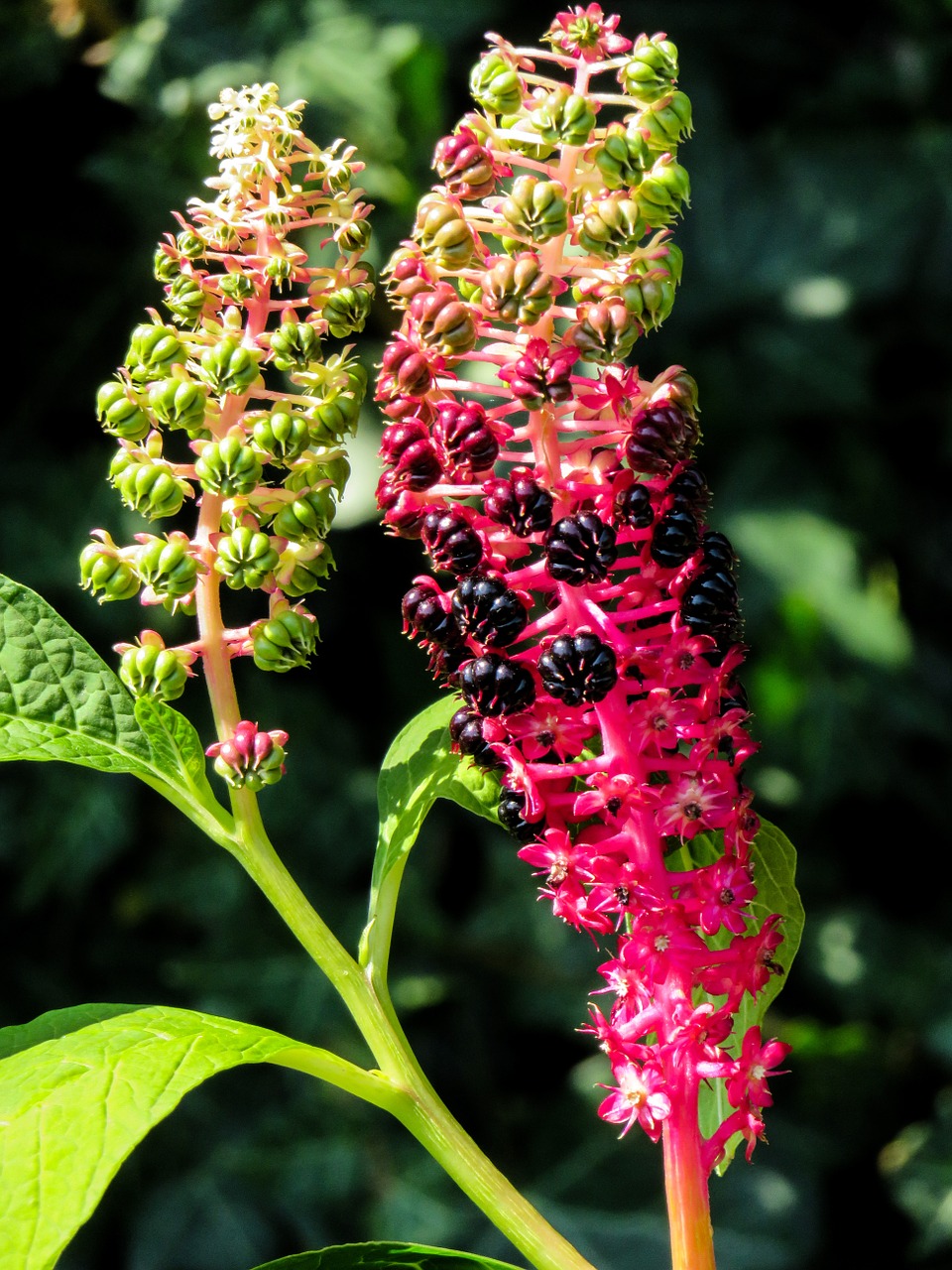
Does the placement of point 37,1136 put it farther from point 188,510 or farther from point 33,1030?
point 188,510

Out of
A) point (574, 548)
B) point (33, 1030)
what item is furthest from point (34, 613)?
point (574, 548)

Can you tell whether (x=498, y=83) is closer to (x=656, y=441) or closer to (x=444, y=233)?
(x=444, y=233)

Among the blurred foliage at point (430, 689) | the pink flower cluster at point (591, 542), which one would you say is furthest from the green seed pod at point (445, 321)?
the blurred foliage at point (430, 689)

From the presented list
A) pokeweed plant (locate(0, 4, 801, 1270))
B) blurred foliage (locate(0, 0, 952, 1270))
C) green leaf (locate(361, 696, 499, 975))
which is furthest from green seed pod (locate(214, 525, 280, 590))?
blurred foliage (locate(0, 0, 952, 1270))

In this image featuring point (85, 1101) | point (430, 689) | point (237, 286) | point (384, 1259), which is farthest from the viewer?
point (430, 689)

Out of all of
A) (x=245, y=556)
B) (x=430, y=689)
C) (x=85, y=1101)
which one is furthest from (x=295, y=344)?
(x=430, y=689)

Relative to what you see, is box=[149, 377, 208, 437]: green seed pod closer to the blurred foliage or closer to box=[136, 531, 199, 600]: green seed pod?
box=[136, 531, 199, 600]: green seed pod
